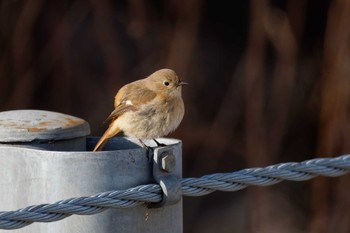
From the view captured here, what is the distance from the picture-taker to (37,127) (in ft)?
8.32

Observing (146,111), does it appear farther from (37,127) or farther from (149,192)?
(149,192)

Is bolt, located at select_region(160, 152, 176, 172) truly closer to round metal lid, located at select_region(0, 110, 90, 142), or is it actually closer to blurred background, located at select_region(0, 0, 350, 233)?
round metal lid, located at select_region(0, 110, 90, 142)

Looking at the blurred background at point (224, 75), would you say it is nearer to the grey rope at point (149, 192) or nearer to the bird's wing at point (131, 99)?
the bird's wing at point (131, 99)

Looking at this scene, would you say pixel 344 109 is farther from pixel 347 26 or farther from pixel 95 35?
pixel 95 35

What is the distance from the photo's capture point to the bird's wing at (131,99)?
13.5 ft

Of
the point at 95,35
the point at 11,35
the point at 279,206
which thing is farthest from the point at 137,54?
the point at 279,206

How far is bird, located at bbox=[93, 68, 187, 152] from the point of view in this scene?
13.5ft

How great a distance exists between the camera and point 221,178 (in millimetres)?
2617

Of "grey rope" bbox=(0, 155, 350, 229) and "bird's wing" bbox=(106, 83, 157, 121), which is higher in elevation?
"bird's wing" bbox=(106, 83, 157, 121)

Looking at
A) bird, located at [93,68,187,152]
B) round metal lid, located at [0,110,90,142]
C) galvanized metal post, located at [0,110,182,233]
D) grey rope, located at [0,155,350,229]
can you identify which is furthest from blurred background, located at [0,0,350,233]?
galvanized metal post, located at [0,110,182,233]

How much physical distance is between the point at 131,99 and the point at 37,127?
64.6 inches

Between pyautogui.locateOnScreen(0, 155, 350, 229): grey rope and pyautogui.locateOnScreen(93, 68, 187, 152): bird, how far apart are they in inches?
52.4

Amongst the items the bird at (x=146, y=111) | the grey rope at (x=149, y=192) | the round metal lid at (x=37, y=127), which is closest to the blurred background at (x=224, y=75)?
the bird at (x=146, y=111)

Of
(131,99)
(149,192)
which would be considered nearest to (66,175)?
(149,192)
